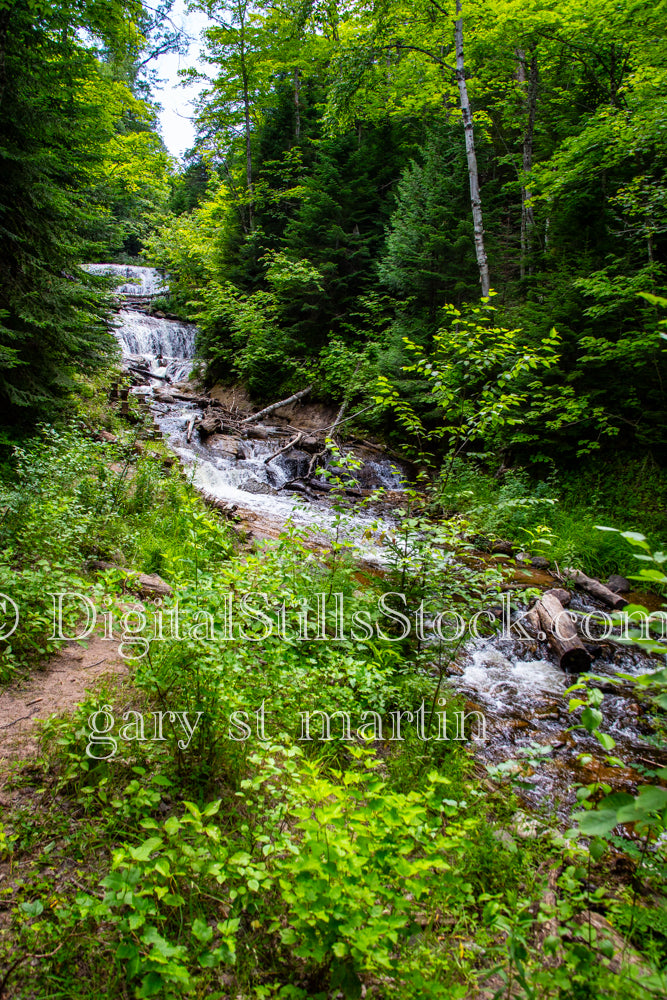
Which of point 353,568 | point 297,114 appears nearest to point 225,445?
point 353,568

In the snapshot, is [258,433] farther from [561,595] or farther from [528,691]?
[528,691]

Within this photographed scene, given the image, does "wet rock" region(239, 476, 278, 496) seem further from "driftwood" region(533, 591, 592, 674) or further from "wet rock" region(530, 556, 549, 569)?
"driftwood" region(533, 591, 592, 674)

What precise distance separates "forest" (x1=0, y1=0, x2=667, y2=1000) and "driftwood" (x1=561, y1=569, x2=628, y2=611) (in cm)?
5

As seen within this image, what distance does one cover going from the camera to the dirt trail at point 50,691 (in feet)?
7.77

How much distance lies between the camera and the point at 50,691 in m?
2.77

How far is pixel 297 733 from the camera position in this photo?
282cm

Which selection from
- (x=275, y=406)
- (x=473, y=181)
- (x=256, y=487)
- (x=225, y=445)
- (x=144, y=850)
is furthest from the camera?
(x=275, y=406)

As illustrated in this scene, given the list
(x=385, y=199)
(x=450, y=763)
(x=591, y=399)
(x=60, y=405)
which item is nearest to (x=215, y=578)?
(x=450, y=763)

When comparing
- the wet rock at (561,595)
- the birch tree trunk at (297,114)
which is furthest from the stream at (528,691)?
the birch tree trunk at (297,114)

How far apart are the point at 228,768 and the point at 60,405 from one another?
5.58m

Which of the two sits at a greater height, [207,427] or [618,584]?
[207,427]

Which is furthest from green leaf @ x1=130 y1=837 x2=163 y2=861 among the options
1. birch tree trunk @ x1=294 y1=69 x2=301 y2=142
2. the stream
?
birch tree trunk @ x1=294 y1=69 x2=301 y2=142

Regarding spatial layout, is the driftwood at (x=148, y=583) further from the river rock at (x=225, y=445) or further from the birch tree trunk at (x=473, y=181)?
the birch tree trunk at (x=473, y=181)

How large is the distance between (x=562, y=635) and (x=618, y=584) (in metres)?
2.24
